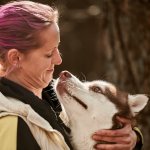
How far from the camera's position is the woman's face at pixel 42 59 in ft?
11.5

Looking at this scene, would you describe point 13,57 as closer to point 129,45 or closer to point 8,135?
point 8,135

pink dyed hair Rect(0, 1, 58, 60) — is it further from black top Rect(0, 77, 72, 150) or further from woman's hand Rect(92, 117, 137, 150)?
woman's hand Rect(92, 117, 137, 150)

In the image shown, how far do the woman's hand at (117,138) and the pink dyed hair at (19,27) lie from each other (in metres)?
0.78

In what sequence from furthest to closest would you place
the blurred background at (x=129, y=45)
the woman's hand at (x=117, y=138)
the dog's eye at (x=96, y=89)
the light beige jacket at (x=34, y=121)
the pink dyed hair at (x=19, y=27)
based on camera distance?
the blurred background at (x=129, y=45) → the dog's eye at (x=96, y=89) → the woman's hand at (x=117, y=138) → the pink dyed hair at (x=19, y=27) → the light beige jacket at (x=34, y=121)

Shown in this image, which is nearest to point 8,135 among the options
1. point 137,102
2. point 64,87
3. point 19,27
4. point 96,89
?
point 19,27

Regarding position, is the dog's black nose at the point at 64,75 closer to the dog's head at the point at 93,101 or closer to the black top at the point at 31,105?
the dog's head at the point at 93,101

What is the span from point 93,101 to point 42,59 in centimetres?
71

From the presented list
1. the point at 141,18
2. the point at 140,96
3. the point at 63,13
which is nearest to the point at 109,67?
the point at 141,18

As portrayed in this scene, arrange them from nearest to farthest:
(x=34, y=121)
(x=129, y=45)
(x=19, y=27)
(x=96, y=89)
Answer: (x=34, y=121), (x=19, y=27), (x=96, y=89), (x=129, y=45)

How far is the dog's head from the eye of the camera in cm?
401

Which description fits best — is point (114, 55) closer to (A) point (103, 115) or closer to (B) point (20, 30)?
(A) point (103, 115)

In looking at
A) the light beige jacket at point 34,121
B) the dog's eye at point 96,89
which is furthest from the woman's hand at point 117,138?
the light beige jacket at point 34,121

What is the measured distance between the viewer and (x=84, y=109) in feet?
13.3

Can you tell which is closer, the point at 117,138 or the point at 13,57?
the point at 13,57
